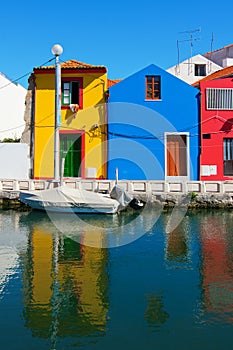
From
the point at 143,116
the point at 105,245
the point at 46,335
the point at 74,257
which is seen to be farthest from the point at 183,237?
the point at 143,116

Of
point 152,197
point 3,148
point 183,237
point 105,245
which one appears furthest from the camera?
point 3,148

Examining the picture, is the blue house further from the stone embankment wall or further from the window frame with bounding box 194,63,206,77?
the window frame with bounding box 194,63,206,77

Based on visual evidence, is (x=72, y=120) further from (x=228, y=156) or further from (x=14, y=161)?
(x=228, y=156)

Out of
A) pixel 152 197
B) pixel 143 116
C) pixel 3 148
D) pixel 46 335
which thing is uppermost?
pixel 143 116

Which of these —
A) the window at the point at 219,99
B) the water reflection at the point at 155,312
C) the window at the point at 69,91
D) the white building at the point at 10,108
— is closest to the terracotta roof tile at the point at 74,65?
the window at the point at 69,91

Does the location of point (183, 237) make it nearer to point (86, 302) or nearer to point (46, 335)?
point (86, 302)

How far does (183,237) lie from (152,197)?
626 centimetres

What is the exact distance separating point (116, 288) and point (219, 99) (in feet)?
57.7

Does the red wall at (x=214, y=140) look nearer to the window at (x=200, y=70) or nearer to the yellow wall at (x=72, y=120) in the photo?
the yellow wall at (x=72, y=120)

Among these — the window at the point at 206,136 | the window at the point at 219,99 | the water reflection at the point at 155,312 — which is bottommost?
the water reflection at the point at 155,312

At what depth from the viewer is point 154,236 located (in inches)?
595

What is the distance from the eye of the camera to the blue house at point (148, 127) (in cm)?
2405

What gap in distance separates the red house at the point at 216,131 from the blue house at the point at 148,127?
1.43ft

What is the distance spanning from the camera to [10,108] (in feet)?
117
